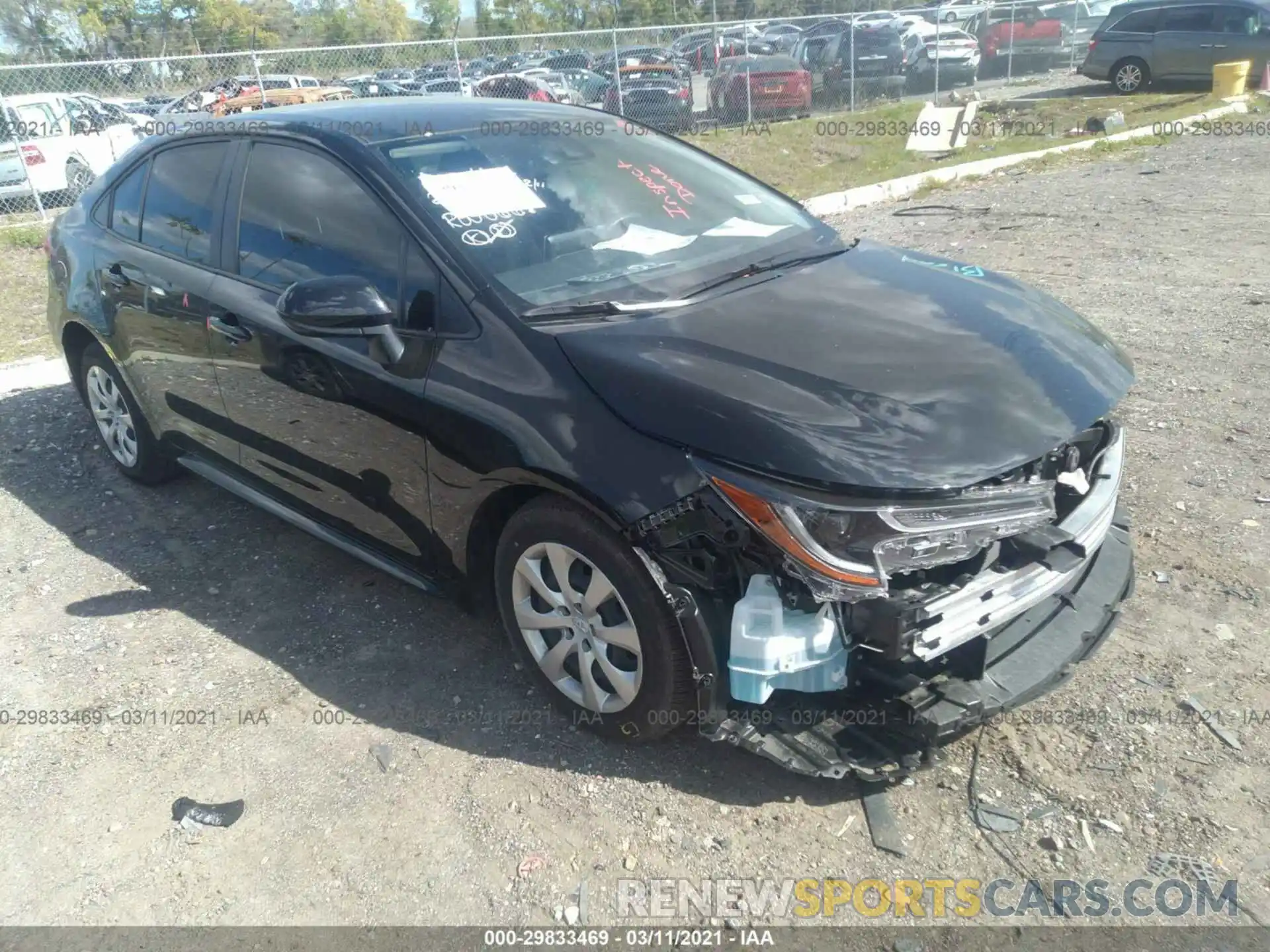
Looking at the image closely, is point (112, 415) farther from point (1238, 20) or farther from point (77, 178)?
point (1238, 20)

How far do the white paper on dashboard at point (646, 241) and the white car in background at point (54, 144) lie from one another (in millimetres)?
10572

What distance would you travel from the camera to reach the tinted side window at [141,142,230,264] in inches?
157

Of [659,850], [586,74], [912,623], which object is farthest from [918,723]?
[586,74]

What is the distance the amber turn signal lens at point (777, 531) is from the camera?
2387 millimetres

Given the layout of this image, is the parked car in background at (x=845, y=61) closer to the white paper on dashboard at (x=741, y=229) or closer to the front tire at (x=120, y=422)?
the front tire at (x=120, y=422)

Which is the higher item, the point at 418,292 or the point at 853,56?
the point at 853,56

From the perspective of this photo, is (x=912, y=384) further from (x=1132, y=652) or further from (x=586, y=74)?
(x=586, y=74)

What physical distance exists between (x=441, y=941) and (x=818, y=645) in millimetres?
1169

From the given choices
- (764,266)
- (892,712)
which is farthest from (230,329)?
(892,712)

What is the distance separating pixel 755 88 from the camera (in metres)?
17.9

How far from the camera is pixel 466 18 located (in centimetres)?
4709

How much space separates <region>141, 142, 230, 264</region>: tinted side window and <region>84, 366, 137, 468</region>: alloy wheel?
94 cm

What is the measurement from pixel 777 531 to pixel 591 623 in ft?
2.29

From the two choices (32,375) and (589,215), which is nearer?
(589,215)
